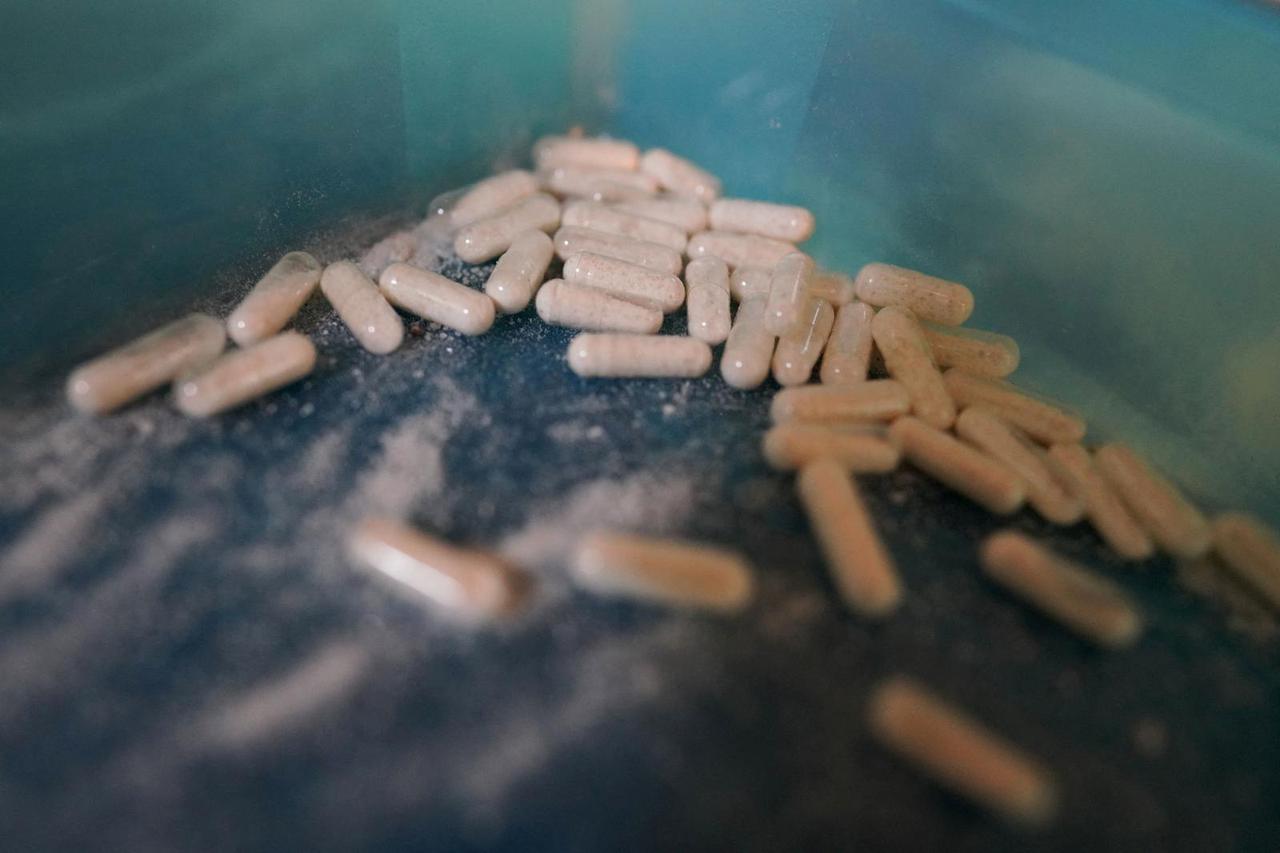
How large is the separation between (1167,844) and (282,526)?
5.23 feet

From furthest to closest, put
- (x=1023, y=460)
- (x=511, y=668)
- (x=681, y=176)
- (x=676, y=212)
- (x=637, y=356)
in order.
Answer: (x=681, y=176) → (x=676, y=212) → (x=637, y=356) → (x=1023, y=460) → (x=511, y=668)

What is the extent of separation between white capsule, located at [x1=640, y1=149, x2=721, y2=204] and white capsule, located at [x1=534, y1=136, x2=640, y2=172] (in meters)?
0.06

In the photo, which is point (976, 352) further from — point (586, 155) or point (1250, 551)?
point (586, 155)

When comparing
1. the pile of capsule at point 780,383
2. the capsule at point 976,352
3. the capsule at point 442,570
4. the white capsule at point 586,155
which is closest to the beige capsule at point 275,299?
the pile of capsule at point 780,383

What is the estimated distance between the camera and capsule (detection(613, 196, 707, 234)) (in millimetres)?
2539

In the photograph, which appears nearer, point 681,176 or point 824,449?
point 824,449

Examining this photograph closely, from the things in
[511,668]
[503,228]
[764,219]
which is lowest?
[511,668]

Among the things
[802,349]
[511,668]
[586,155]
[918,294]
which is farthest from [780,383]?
[586,155]

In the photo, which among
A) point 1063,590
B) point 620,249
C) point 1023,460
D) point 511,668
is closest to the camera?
point 511,668

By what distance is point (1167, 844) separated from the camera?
141 cm

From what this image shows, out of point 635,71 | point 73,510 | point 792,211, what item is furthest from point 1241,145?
point 73,510

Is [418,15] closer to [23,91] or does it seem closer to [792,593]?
[23,91]

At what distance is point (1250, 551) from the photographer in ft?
5.93

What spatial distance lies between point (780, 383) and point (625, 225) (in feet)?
2.24
